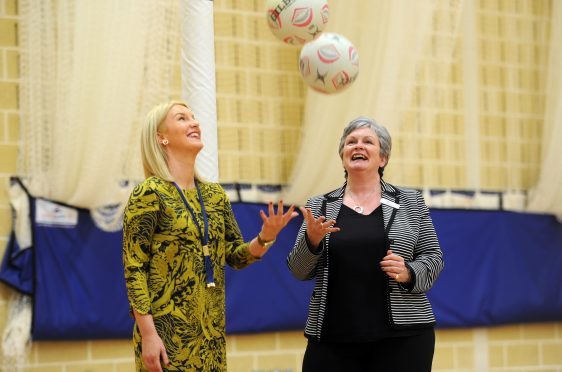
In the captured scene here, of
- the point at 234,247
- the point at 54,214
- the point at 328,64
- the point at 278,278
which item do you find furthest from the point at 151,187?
the point at 278,278

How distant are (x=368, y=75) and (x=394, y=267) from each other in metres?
2.12

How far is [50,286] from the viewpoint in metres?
4.86

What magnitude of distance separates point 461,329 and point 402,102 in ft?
7.01

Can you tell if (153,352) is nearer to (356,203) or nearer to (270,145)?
(356,203)

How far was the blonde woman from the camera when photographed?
2.87m

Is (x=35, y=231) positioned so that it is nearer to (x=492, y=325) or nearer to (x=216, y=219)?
(x=216, y=219)

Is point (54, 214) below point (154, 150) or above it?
below

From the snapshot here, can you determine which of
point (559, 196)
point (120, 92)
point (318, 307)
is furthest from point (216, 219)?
point (559, 196)

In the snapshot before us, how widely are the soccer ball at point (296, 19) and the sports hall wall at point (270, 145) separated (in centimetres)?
165

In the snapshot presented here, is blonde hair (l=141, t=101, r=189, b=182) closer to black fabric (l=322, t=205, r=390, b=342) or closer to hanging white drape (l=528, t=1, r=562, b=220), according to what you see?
black fabric (l=322, t=205, r=390, b=342)

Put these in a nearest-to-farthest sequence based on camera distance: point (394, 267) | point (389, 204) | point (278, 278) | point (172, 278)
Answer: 1. point (172, 278)
2. point (394, 267)
3. point (389, 204)
4. point (278, 278)

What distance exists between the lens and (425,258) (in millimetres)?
3213

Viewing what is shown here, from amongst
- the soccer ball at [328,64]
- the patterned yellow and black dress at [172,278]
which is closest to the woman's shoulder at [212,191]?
the patterned yellow and black dress at [172,278]

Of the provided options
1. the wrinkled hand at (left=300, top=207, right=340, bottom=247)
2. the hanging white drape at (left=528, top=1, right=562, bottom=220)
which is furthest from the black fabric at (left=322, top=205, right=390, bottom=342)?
the hanging white drape at (left=528, top=1, right=562, bottom=220)
